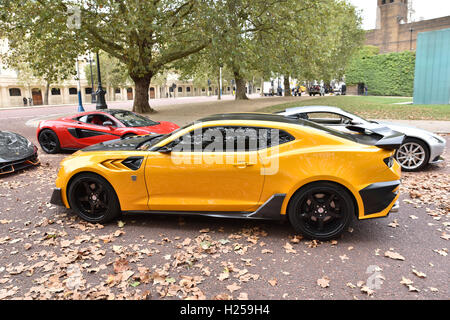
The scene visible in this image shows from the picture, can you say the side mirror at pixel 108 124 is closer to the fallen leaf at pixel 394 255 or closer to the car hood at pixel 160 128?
the car hood at pixel 160 128

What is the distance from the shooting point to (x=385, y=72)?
39.1 meters

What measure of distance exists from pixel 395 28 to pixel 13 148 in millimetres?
82132

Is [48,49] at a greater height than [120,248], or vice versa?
[48,49]

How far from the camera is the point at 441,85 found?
2125 cm

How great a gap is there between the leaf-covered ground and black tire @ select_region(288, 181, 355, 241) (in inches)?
6.9

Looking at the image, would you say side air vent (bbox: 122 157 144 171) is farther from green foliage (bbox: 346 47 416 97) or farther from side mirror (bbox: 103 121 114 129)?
green foliage (bbox: 346 47 416 97)

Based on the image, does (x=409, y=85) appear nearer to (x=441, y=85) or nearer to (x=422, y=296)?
(x=441, y=85)

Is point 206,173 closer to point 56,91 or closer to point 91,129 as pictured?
point 91,129

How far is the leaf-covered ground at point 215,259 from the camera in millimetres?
3221

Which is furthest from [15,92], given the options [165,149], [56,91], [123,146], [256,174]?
[256,174]

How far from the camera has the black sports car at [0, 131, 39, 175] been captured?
24.5 ft

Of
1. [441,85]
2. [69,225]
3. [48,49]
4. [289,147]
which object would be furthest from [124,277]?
[441,85]

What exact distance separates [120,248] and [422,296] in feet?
10.9
